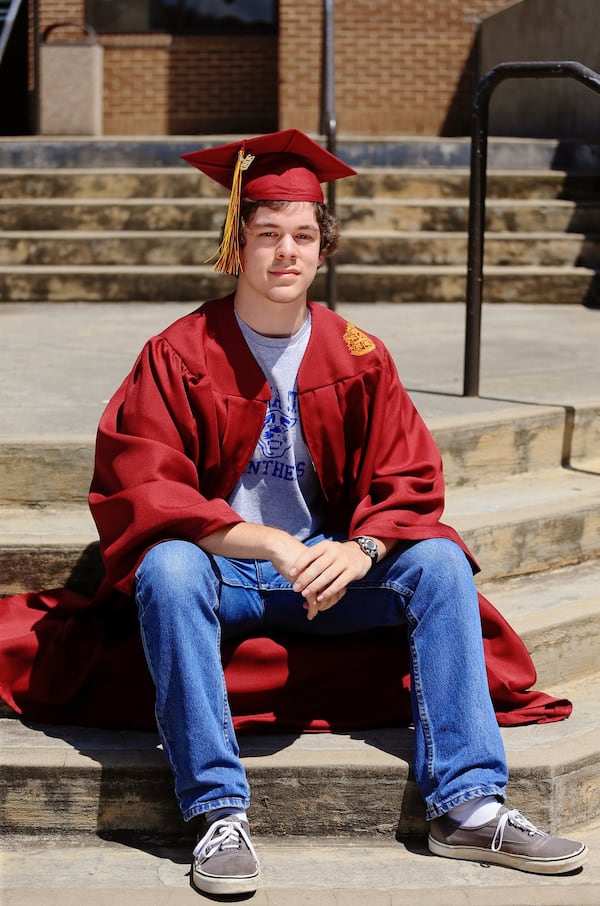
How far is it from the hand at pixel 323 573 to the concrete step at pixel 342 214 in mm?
5325

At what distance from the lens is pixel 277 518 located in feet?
11.1

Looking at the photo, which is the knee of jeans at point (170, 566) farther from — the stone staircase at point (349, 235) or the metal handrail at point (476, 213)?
the stone staircase at point (349, 235)

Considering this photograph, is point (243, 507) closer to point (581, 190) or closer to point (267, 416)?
point (267, 416)

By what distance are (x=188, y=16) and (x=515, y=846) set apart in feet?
34.6

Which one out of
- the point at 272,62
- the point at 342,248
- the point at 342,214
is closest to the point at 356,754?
the point at 342,248

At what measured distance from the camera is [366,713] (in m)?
3.40

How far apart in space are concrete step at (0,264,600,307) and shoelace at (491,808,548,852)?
493cm

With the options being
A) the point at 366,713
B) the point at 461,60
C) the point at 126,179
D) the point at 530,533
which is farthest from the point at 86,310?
the point at 461,60

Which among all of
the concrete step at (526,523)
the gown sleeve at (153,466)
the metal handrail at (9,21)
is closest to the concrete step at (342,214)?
the metal handrail at (9,21)

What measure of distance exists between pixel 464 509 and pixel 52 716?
152cm

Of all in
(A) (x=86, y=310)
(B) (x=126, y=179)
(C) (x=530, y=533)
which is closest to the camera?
(C) (x=530, y=533)

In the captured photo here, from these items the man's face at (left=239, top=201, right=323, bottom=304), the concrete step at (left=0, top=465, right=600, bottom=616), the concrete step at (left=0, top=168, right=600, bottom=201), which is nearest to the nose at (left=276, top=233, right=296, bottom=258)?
the man's face at (left=239, top=201, right=323, bottom=304)

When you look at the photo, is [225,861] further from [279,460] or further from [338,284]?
[338,284]

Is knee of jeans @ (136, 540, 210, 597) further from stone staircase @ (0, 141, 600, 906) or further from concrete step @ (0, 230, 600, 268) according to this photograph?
concrete step @ (0, 230, 600, 268)
